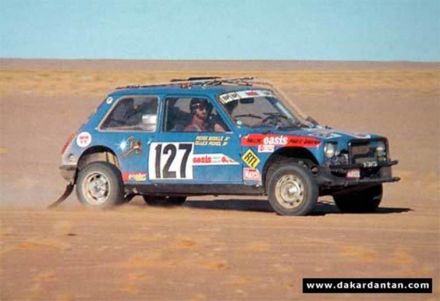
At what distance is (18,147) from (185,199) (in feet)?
35.2

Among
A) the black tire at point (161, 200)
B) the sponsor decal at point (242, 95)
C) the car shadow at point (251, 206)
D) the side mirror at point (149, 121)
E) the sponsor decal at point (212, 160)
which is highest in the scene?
the sponsor decal at point (242, 95)

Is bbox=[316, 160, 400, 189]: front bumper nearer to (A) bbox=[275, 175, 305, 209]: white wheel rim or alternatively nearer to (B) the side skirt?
(A) bbox=[275, 175, 305, 209]: white wheel rim

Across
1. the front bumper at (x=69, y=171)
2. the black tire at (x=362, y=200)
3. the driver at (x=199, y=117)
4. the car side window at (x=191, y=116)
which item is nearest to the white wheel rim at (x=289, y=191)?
the car side window at (x=191, y=116)

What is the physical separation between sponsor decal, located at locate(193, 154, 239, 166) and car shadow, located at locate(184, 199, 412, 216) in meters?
1.15

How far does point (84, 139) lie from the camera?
1537cm

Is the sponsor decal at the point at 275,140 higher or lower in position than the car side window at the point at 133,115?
lower

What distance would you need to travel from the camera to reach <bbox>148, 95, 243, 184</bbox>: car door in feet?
47.4

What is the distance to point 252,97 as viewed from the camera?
14992 mm

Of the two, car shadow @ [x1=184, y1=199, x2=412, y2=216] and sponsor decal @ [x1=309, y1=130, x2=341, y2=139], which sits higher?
sponsor decal @ [x1=309, y1=130, x2=341, y2=139]

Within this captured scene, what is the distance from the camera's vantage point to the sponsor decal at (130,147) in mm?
14977

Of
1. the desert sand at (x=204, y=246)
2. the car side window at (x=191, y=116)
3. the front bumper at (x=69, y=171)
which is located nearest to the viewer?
the desert sand at (x=204, y=246)

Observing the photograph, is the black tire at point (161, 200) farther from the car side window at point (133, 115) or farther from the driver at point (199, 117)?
the driver at point (199, 117)

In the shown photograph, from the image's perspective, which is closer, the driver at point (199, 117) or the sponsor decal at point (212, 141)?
the sponsor decal at point (212, 141)

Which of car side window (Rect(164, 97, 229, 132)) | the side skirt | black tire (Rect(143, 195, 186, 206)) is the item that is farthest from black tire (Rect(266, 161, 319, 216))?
black tire (Rect(143, 195, 186, 206))
